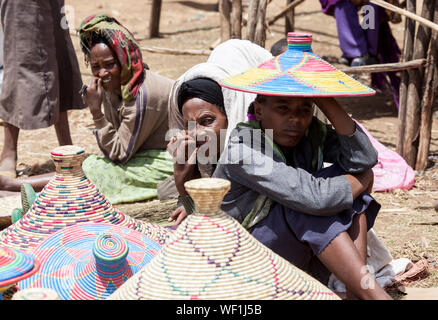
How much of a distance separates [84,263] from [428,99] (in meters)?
3.39

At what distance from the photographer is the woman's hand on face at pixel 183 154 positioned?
Result: 2.86 metres

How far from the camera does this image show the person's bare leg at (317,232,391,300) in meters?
2.32

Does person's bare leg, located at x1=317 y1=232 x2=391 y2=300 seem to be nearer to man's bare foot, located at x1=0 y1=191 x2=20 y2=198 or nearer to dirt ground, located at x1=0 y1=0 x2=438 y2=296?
dirt ground, located at x1=0 y1=0 x2=438 y2=296

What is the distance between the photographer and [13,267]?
2045mm

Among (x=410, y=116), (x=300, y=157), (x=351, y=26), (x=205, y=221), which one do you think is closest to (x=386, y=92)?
(x=351, y=26)

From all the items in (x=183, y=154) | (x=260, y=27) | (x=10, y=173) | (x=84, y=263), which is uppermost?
(x=260, y=27)

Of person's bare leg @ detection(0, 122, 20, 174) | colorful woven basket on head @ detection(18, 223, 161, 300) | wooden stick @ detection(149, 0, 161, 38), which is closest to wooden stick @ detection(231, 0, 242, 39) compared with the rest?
person's bare leg @ detection(0, 122, 20, 174)

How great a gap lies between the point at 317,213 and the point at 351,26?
4814 mm

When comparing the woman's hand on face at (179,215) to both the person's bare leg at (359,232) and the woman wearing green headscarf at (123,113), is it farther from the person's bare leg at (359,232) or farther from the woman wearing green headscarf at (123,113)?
the person's bare leg at (359,232)

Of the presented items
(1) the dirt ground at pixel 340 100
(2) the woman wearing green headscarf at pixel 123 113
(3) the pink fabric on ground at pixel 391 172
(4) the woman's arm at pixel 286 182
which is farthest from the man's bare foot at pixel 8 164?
(4) the woman's arm at pixel 286 182

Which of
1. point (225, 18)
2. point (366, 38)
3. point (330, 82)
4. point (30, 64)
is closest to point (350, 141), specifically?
point (330, 82)

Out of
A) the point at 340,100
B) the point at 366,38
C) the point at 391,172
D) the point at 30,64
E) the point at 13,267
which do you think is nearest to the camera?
the point at 13,267

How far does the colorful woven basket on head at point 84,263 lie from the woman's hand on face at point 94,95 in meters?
1.89

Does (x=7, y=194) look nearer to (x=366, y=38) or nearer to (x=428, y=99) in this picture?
(x=428, y=99)
